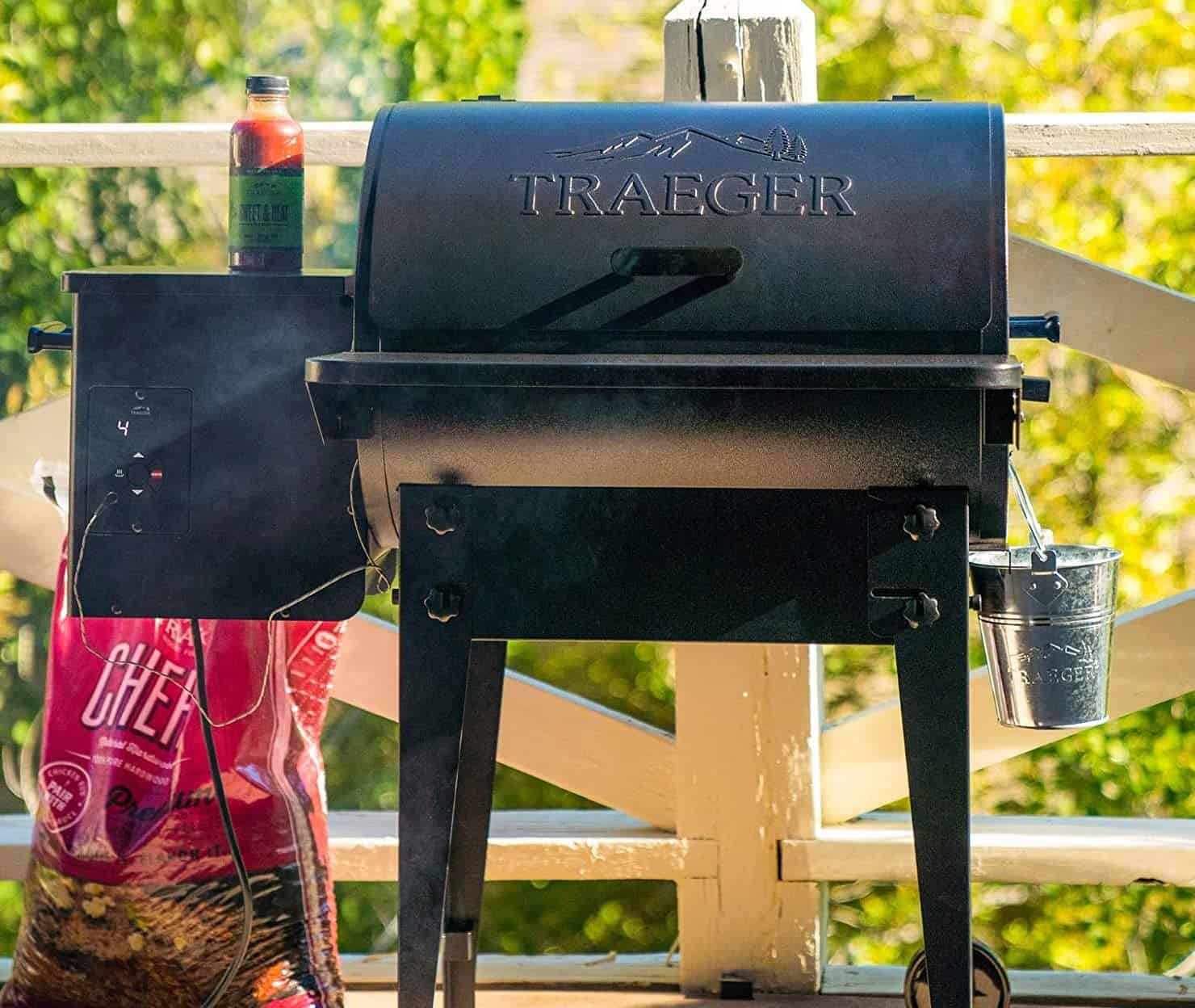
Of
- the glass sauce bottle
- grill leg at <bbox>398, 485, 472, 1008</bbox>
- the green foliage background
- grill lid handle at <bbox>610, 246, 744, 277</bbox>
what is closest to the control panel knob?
grill lid handle at <bbox>610, 246, 744, 277</bbox>

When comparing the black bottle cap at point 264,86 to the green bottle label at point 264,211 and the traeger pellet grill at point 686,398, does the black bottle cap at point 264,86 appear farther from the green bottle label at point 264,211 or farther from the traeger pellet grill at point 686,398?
the traeger pellet grill at point 686,398

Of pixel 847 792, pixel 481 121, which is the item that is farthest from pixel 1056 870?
pixel 481 121

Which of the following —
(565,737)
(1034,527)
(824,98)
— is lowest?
(565,737)

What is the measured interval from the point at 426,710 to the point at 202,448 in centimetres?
39

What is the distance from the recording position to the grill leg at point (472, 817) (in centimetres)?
202

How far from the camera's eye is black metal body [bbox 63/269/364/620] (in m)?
1.76

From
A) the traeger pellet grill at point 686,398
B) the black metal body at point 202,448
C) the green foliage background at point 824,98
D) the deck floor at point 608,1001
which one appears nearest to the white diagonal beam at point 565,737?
the deck floor at point 608,1001

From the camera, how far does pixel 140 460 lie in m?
1.76

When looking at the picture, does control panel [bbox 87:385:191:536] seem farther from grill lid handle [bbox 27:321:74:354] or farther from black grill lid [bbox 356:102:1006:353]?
black grill lid [bbox 356:102:1006:353]

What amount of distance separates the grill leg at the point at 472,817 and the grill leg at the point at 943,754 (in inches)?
23.7

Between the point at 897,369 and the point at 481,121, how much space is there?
517 mm

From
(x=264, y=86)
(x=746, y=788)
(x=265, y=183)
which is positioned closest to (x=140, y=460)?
(x=265, y=183)

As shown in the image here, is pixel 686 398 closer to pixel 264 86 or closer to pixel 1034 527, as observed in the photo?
pixel 1034 527

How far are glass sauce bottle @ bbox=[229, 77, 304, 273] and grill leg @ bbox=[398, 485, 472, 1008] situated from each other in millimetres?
371
